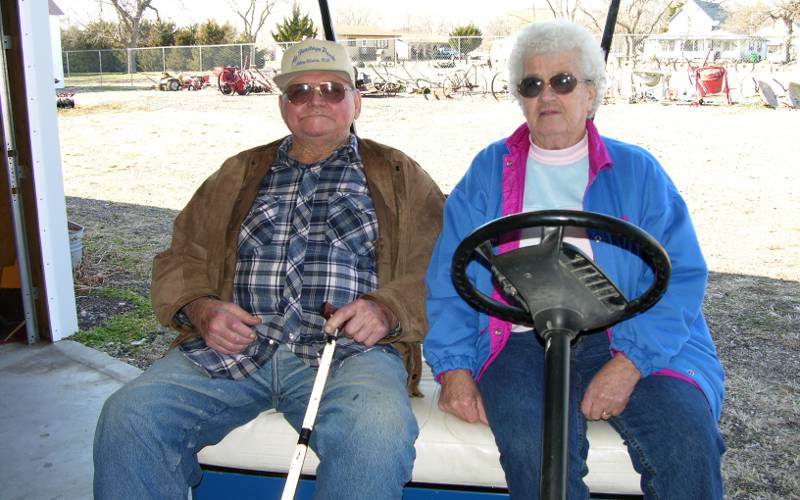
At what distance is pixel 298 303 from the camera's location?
2131 mm

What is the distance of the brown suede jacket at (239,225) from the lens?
2148 millimetres

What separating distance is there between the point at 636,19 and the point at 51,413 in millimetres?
8199

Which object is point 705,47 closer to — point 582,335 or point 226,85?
point 226,85

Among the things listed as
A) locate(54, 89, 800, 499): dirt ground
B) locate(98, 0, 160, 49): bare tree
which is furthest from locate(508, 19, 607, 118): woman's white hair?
locate(98, 0, 160, 49): bare tree

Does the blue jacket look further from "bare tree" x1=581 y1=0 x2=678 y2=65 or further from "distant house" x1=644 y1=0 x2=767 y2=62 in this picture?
"distant house" x1=644 y1=0 x2=767 y2=62

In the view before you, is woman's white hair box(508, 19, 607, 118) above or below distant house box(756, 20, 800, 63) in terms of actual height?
below

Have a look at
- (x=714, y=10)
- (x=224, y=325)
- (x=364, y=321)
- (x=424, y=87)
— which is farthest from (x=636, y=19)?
(x=714, y=10)

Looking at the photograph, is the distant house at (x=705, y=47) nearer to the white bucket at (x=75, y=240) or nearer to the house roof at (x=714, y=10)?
the house roof at (x=714, y=10)

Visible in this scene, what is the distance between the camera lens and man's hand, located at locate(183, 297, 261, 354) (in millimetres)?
2010

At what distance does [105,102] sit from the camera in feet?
62.6

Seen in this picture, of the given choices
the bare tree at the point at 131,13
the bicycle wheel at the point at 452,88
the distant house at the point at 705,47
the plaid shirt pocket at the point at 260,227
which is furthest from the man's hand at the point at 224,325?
the bare tree at the point at 131,13

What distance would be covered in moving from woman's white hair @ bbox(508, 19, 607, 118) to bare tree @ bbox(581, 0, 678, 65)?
0.77 meters

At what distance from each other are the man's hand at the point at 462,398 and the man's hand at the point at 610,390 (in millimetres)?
260

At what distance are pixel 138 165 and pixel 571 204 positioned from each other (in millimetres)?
9926
